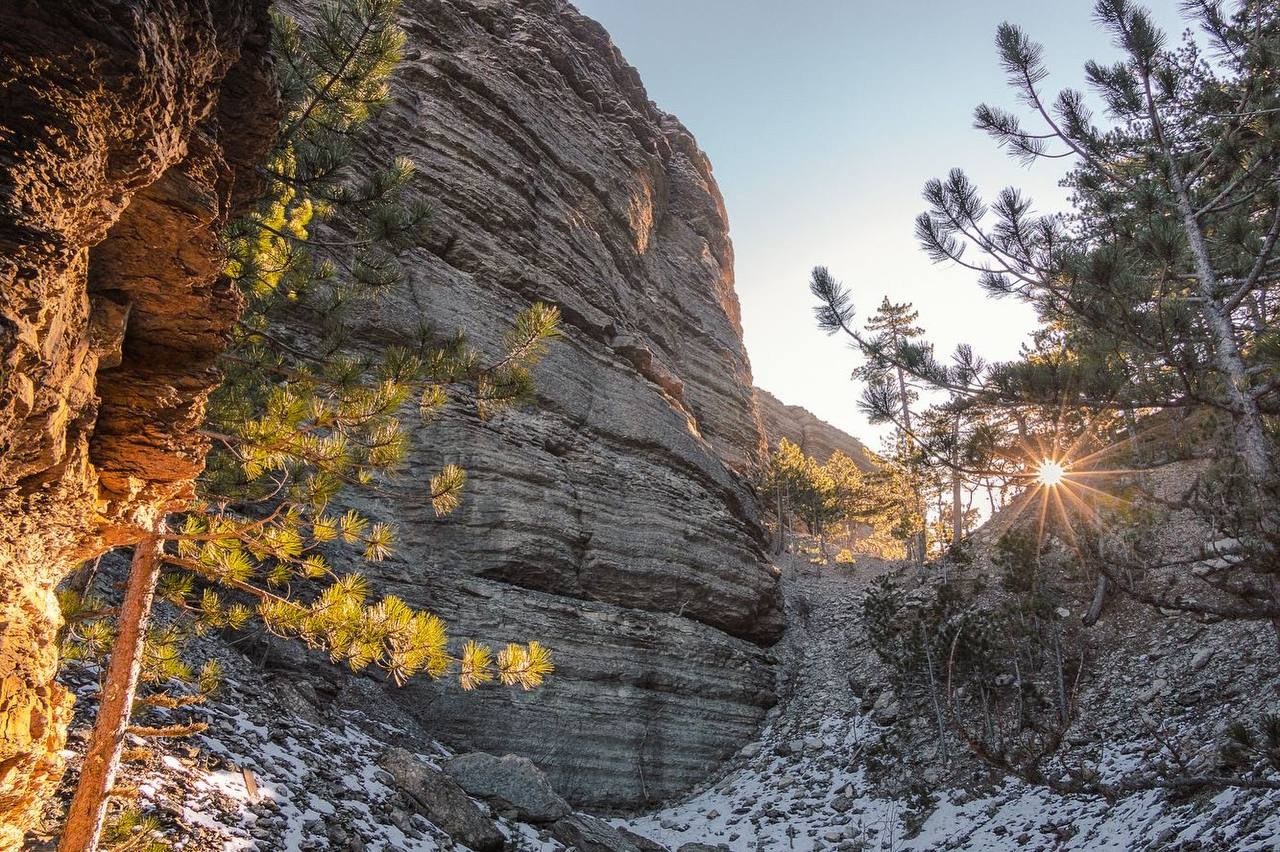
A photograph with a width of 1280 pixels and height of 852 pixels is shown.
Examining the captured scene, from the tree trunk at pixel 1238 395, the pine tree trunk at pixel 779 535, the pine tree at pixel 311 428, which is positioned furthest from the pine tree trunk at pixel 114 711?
the pine tree trunk at pixel 779 535

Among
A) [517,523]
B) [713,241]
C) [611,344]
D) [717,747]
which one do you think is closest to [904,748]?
[717,747]

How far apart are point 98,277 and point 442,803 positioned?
25.1 ft

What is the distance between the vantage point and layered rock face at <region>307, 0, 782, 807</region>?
13.9 m

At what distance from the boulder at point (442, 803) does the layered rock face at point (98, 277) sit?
5.94 meters

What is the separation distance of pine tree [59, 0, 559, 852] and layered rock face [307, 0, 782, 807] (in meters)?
4.82

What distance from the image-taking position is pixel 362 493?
13961 millimetres

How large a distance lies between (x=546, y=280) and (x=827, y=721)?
1461 centimetres

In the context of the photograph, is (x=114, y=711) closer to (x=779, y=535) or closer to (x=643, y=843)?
(x=643, y=843)

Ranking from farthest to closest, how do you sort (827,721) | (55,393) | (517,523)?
1. (827,721)
2. (517,523)
3. (55,393)

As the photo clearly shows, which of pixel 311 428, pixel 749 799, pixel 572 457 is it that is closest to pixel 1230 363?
pixel 311 428

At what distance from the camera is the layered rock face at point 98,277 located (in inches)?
81.2

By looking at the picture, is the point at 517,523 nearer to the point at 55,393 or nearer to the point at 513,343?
the point at 513,343

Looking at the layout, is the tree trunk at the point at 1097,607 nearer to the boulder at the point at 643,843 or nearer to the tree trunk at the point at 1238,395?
the tree trunk at the point at 1238,395

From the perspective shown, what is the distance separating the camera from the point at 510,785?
33.0 ft
